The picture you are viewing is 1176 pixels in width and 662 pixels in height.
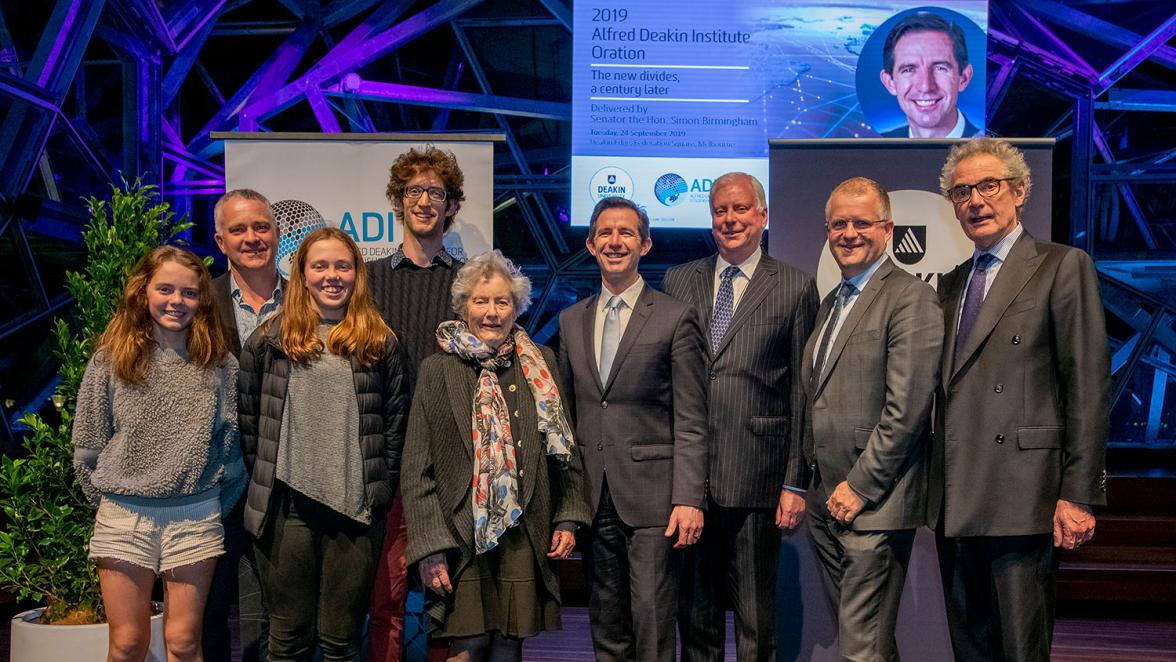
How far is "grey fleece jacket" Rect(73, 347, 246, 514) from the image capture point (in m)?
2.74

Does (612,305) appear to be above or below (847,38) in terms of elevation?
below

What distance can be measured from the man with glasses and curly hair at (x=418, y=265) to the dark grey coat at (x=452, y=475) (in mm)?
358

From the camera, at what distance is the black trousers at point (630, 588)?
2.83 meters

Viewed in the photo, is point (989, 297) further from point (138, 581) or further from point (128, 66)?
point (128, 66)

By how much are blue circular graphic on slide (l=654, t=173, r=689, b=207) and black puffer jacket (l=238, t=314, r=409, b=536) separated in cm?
345

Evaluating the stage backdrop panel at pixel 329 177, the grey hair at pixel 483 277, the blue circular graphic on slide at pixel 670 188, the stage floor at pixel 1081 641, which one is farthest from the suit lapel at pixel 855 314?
the blue circular graphic on slide at pixel 670 188

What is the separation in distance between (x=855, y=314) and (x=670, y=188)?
341 centimetres

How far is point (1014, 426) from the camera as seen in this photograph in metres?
2.53

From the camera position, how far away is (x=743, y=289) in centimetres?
312

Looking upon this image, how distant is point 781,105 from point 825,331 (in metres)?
3.64

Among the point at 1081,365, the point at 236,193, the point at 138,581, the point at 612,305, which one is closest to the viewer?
the point at 1081,365

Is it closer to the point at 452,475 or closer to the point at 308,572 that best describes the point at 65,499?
the point at 308,572

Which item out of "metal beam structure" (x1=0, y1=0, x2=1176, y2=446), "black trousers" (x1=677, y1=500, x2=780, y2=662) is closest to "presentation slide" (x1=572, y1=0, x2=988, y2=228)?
"metal beam structure" (x1=0, y1=0, x2=1176, y2=446)

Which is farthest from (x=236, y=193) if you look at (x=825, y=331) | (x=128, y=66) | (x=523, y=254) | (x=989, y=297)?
(x=128, y=66)
